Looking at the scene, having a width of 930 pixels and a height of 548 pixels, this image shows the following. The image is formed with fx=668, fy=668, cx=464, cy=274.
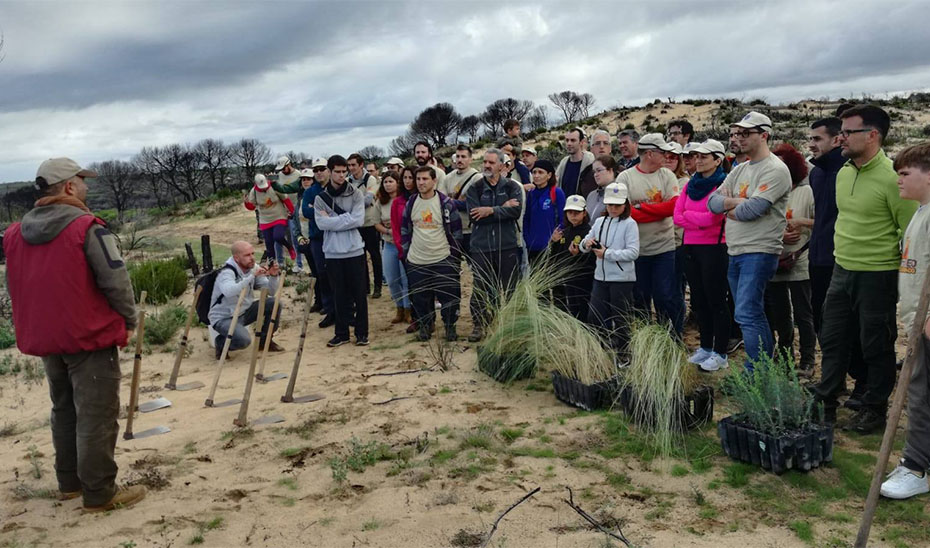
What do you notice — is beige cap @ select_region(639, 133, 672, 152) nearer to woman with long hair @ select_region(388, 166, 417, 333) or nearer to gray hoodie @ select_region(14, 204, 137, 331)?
woman with long hair @ select_region(388, 166, 417, 333)

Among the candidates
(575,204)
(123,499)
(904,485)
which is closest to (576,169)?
(575,204)

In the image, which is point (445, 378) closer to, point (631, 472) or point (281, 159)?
point (631, 472)

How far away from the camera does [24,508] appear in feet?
13.5

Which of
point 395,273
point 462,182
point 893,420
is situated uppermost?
point 462,182

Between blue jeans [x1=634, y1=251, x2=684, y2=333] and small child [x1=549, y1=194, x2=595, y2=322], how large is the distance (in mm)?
612

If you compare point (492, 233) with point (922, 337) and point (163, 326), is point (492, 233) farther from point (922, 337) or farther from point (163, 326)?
point (163, 326)

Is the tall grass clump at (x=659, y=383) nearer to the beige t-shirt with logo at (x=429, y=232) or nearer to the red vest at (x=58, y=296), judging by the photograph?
the beige t-shirt with logo at (x=429, y=232)

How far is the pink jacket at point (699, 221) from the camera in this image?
5.36 m

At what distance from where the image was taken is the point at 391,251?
848cm

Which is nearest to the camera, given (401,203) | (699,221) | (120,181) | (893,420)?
(893,420)

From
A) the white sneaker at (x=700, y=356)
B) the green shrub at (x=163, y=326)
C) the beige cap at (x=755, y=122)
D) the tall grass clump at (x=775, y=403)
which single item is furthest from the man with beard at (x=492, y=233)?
the green shrub at (x=163, y=326)

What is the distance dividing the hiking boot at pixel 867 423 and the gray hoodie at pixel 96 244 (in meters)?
4.55

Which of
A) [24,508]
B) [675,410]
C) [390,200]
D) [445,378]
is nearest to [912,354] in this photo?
[675,410]

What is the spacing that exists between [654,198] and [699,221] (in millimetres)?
657
